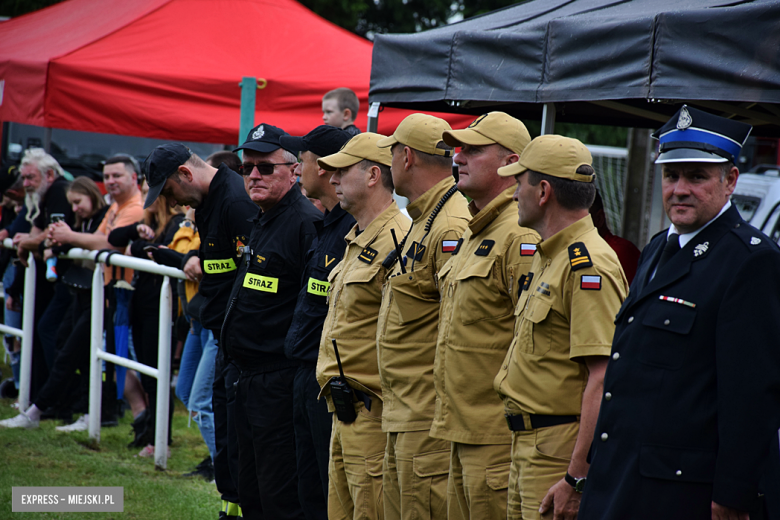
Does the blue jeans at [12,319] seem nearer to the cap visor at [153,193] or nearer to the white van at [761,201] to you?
the cap visor at [153,193]

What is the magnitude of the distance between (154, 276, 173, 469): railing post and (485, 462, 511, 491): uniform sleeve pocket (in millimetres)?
3726

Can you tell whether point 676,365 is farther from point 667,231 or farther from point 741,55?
point 741,55

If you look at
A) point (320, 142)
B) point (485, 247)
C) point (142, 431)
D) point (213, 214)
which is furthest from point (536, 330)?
point (142, 431)

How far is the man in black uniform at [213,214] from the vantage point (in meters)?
4.77

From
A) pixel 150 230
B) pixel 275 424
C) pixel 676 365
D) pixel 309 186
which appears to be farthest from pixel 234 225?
pixel 676 365

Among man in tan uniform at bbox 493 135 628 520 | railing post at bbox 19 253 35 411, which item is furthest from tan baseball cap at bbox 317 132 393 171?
railing post at bbox 19 253 35 411

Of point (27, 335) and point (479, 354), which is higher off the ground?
point (479, 354)

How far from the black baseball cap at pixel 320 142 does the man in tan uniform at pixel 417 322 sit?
788mm

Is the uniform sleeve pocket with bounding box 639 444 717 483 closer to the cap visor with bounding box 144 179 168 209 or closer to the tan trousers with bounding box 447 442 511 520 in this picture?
the tan trousers with bounding box 447 442 511 520

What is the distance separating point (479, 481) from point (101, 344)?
4.70m

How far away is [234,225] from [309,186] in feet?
2.25

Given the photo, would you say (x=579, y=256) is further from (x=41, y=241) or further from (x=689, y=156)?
(x=41, y=241)

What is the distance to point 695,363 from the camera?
228cm

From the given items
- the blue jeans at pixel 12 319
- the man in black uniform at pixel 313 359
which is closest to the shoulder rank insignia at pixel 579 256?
the man in black uniform at pixel 313 359
